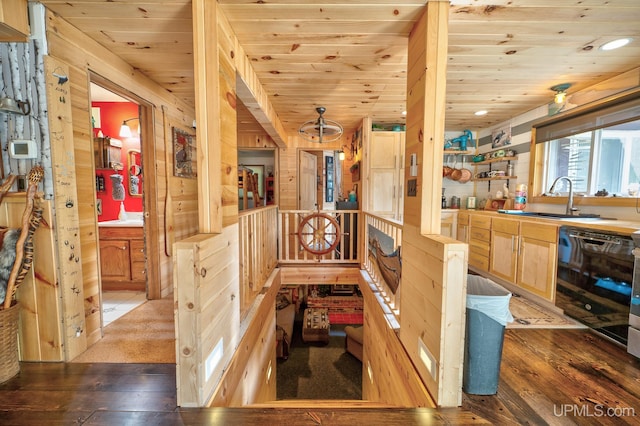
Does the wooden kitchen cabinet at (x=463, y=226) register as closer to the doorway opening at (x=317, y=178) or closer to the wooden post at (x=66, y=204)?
the doorway opening at (x=317, y=178)

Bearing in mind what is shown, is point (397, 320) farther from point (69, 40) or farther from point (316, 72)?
point (69, 40)

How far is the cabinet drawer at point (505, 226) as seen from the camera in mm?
2926

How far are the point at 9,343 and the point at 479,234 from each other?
4515 millimetres

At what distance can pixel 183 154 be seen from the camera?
2.98 m

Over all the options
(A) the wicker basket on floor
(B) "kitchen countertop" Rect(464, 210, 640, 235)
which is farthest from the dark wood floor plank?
(B) "kitchen countertop" Rect(464, 210, 640, 235)

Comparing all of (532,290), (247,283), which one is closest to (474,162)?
(532,290)

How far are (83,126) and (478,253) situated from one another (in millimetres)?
4379

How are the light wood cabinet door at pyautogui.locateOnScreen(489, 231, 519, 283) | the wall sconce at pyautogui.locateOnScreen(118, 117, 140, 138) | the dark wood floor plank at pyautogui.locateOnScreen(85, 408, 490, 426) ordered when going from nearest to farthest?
the dark wood floor plank at pyautogui.locateOnScreen(85, 408, 490, 426) → the light wood cabinet door at pyautogui.locateOnScreen(489, 231, 519, 283) → the wall sconce at pyautogui.locateOnScreen(118, 117, 140, 138)

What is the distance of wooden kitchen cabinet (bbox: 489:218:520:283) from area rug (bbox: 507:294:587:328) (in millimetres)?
398

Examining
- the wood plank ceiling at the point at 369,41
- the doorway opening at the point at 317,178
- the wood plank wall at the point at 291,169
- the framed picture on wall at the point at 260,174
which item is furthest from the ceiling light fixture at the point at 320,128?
the framed picture on wall at the point at 260,174

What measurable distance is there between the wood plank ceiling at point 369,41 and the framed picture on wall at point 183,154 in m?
0.45

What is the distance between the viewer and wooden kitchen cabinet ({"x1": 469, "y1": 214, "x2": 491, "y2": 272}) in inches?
134

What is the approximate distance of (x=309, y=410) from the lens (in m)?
1.29

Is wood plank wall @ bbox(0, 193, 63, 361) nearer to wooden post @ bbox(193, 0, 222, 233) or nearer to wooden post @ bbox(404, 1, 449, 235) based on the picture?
wooden post @ bbox(193, 0, 222, 233)
